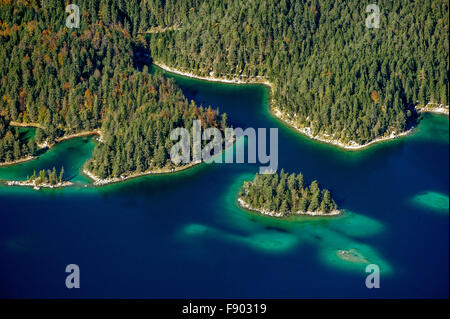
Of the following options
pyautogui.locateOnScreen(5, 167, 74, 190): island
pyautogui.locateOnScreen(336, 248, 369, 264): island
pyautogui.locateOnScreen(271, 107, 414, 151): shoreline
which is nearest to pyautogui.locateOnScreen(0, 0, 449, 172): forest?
pyautogui.locateOnScreen(271, 107, 414, 151): shoreline

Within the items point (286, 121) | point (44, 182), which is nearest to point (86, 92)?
point (44, 182)

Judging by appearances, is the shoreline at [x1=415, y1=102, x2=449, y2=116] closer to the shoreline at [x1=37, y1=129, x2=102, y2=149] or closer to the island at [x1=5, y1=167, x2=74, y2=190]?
the shoreline at [x1=37, y1=129, x2=102, y2=149]

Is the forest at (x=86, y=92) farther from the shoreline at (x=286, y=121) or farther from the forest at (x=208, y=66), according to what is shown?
the shoreline at (x=286, y=121)

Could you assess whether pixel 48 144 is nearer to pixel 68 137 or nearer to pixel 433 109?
pixel 68 137

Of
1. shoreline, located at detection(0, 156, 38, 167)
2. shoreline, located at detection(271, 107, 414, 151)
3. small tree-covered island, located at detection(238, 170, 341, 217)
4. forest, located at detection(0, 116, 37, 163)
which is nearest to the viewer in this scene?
small tree-covered island, located at detection(238, 170, 341, 217)

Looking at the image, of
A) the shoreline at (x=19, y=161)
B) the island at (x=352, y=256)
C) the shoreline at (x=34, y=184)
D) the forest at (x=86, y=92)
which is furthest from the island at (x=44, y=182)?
the island at (x=352, y=256)

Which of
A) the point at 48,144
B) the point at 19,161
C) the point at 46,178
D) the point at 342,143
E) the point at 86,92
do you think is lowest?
the point at 46,178

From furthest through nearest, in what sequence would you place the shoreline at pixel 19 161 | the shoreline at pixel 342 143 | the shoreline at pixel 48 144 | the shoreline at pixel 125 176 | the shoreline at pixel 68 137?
the shoreline at pixel 342 143 < the shoreline at pixel 68 137 < the shoreline at pixel 48 144 < the shoreline at pixel 19 161 < the shoreline at pixel 125 176

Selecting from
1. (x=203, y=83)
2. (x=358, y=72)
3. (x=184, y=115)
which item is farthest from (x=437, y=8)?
(x=184, y=115)
